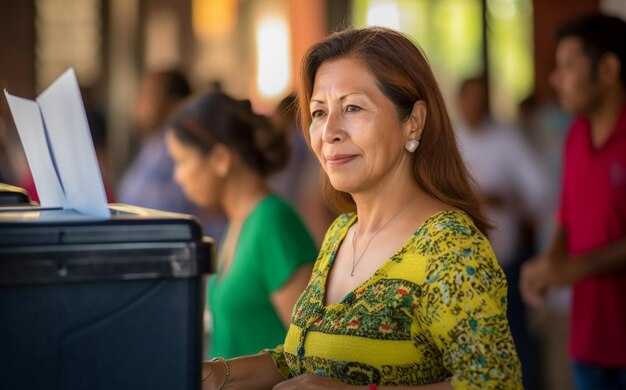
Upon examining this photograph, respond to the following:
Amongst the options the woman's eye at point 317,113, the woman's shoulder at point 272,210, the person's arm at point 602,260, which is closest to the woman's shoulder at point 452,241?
the woman's eye at point 317,113

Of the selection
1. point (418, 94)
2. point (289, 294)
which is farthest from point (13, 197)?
point (289, 294)

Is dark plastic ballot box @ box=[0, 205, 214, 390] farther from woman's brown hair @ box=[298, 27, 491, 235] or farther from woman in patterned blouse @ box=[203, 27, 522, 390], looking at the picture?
woman's brown hair @ box=[298, 27, 491, 235]

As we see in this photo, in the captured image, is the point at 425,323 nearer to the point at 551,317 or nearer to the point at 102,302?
the point at 102,302

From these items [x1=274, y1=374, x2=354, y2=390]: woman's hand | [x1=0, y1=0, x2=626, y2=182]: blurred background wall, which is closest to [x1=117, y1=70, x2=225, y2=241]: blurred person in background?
[x1=274, y1=374, x2=354, y2=390]: woman's hand

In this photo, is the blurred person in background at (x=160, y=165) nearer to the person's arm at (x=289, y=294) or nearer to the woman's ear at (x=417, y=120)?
the person's arm at (x=289, y=294)

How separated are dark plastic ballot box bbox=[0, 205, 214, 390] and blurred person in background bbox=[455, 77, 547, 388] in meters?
4.28

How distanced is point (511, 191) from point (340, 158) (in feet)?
13.6

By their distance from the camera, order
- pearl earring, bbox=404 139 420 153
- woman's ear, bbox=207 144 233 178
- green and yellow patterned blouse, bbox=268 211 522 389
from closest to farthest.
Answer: green and yellow patterned blouse, bbox=268 211 522 389 → pearl earring, bbox=404 139 420 153 → woman's ear, bbox=207 144 233 178

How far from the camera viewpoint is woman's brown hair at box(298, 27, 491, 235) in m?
2.04

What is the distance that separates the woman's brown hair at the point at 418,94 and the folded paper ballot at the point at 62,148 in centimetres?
70

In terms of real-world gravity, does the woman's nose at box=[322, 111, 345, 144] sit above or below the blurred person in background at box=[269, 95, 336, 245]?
above

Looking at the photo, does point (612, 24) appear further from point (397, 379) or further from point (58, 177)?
point (58, 177)

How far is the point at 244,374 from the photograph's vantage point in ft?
6.82

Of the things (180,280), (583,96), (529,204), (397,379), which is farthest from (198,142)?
(529,204)
